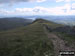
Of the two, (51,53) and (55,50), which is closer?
(51,53)

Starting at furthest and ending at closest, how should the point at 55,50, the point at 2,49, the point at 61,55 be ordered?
the point at 2,49, the point at 55,50, the point at 61,55

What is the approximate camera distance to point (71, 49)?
132 feet

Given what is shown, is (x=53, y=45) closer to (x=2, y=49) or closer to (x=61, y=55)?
(x=61, y=55)

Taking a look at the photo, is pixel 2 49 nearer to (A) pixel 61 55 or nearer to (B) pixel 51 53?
(B) pixel 51 53

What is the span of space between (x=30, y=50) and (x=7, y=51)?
22.9 ft

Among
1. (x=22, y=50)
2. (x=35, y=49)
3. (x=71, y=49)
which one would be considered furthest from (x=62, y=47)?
(x=22, y=50)

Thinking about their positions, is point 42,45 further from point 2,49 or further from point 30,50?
point 2,49

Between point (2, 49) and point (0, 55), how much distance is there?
4.47 metres

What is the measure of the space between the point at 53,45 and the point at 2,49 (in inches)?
653

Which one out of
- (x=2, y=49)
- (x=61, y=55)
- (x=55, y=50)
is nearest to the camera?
(x=61, y=55)

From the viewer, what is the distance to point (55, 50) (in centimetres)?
3859

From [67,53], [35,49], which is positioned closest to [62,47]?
[67,53]

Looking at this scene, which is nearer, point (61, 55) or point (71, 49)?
point (61, 55)

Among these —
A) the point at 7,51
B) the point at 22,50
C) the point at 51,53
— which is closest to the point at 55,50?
the point at 51,53
